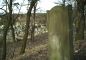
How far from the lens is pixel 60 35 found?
353 centimetres

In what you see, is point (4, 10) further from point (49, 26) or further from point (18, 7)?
point (49, 26)

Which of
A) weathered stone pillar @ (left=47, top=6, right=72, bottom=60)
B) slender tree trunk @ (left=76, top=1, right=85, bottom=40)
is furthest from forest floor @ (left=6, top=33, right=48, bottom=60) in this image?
weathered stone pillar @ (left=47, top=6, right=72, bottom=60)

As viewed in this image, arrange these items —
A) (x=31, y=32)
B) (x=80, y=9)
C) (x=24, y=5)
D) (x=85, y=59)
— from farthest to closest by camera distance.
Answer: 1. (x=31, y=32)
2. (x=24, y=5)
3. (x=80, y=9)
4. (x=85, y=59)

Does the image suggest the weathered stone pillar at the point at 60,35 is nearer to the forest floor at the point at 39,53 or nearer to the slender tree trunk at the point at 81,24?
the forest floor at the point at 39,53

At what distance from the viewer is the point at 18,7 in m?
15.1

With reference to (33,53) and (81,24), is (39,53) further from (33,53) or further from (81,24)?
(81,24)


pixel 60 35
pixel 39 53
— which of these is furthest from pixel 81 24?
pixel 60 35

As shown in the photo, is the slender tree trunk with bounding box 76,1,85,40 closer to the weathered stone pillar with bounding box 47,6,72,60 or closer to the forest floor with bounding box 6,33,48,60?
the forest floor with bounding box 6,33,48,60

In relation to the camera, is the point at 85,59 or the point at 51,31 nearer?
the point at 51,31

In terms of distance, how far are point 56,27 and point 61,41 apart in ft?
0.74

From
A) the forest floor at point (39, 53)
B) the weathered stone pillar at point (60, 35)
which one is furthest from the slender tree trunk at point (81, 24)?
the weathered stone pillar at point (60, 35)

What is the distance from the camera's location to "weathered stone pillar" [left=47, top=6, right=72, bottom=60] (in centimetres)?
353

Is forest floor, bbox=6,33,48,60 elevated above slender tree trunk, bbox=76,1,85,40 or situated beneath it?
situated beneath

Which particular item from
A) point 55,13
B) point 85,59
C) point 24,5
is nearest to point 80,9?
point 24,5
